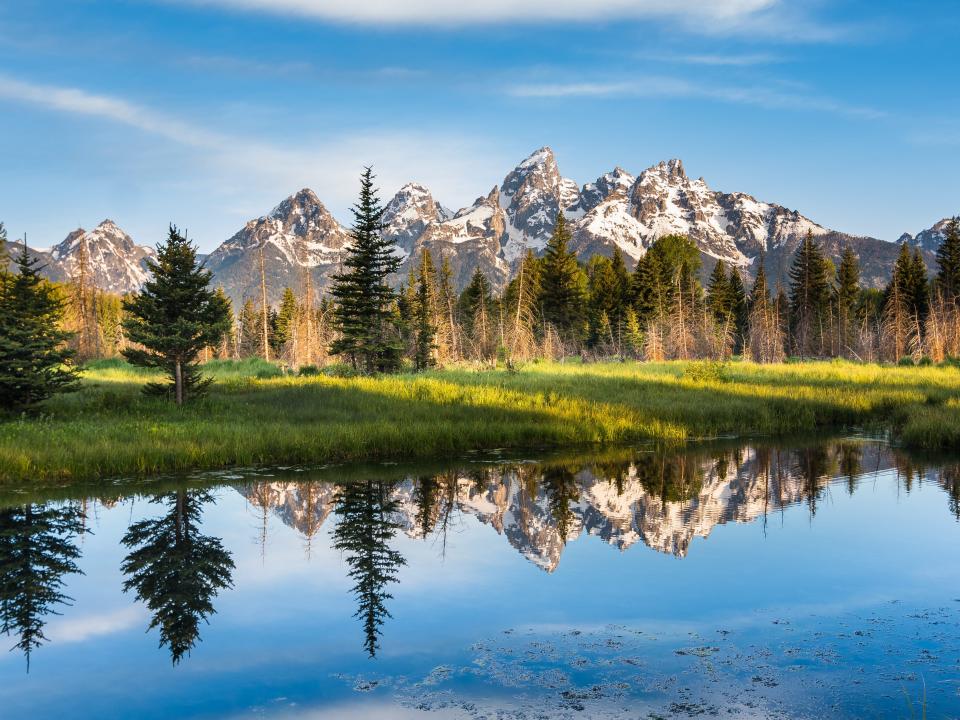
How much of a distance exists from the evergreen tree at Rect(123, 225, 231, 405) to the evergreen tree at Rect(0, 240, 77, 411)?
2290mm

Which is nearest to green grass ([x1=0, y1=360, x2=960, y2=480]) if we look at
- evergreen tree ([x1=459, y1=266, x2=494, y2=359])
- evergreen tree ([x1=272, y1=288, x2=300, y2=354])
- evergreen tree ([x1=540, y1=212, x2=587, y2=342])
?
evergreen tree ([x1=459, y1=266, x2=494, y2=359])

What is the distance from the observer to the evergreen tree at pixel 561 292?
78.3 meters

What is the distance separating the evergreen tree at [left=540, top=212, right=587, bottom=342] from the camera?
257ft

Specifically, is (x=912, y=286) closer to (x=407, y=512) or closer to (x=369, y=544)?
(x=407, y=512)

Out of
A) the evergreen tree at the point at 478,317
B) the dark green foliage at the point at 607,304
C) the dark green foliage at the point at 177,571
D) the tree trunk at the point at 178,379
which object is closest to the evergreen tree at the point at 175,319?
the tree trunk at the point at 178,379

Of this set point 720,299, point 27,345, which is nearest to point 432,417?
point 27,345

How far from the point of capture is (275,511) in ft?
46.7

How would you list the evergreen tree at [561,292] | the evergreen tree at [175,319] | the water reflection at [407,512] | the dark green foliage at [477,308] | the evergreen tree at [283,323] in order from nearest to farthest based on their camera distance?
1. the water reflection at [407,512]
2. the evergreen tree at [175,319]
3. the dark green foliage at [477,308]
4. the evergreen tree at [561,292]
5. the evergreen tree at [283,323]

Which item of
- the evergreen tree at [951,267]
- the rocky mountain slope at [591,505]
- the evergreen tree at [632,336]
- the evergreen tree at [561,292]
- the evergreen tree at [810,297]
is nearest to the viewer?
the rocky mountain slope at [591,505]

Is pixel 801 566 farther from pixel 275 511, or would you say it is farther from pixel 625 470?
pixel 275 511

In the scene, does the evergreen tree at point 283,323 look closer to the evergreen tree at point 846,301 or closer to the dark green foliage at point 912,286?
the evergreen tree at point 846,301

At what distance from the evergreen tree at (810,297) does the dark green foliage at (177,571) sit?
7913cm

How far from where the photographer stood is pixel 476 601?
940 centimetres

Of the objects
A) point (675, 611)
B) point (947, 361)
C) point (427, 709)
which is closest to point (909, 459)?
point (675, 611)
